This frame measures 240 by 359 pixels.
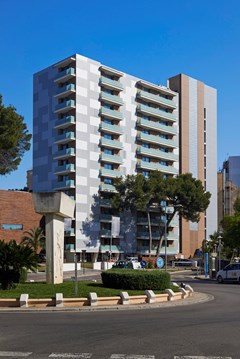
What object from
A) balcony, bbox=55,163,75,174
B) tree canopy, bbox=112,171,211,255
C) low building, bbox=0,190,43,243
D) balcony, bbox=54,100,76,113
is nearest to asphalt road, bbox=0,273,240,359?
low building, bbox=0,190,43,243

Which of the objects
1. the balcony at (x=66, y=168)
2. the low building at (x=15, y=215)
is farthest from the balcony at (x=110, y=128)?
the low building at (x=15, y=215)

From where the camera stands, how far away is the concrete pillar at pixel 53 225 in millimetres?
25266

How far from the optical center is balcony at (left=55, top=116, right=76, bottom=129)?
79.6 meters

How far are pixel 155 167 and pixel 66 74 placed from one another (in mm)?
23122

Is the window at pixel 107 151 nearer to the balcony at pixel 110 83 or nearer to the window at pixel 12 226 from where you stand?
the balcony at pixel 110 83

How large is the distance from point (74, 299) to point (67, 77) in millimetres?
65135

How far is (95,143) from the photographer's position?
8244cm

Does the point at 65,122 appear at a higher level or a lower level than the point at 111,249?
higher

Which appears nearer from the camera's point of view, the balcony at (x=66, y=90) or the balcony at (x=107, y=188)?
the balcony at (x=66, y=90)

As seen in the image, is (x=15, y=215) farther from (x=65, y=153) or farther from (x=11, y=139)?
(x=11, y=139)

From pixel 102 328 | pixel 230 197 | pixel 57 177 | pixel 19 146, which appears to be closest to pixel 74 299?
pixel 102 328

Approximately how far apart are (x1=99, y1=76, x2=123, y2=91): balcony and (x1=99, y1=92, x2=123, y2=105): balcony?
4.73ft

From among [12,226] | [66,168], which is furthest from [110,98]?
[12,226]

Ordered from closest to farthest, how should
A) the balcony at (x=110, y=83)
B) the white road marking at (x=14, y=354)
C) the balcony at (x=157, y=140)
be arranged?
1. the white road marking at (x=14, y=354)
2. the balcony at (x=110, y=83)
3. the balcony at (x=157, y=140)
